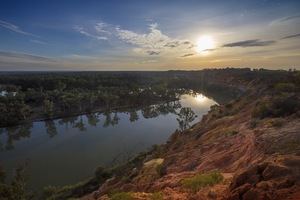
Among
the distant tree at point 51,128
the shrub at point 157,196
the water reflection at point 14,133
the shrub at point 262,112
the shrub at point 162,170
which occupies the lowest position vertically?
the water reflection at point 14,133

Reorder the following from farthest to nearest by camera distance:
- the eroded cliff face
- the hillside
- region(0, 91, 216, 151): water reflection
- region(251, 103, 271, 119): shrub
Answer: region(0, 91, 216, 151): water reflection → region(251, 103, 271, 119): shrub → the hillside → the eroded cliff face

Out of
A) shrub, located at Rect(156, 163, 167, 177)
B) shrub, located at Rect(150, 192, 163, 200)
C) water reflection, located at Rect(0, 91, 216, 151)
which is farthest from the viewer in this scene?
water reflection, located at Rect(0, 91, 216, 151)

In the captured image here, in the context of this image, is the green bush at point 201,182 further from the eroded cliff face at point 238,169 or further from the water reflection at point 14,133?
the water reflection at point 14,133

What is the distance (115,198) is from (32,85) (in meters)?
89.0

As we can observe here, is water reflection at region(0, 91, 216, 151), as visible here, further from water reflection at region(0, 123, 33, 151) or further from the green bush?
the green bush

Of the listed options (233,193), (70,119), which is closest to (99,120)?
(70,119)

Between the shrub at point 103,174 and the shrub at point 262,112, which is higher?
the shrub at point 262,112

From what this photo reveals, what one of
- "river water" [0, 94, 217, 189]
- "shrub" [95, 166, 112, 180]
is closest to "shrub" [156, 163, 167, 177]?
"shrub" [95, 166, 112, 180]

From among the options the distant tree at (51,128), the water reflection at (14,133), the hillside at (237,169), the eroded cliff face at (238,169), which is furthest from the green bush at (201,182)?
the distant tree at (51,128)

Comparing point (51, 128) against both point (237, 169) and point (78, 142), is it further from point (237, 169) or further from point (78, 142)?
point (237, 169)

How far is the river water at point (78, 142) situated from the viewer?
1077 inches

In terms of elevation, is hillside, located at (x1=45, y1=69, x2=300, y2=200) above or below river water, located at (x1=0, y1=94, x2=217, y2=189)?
above

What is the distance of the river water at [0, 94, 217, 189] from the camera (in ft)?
89.7

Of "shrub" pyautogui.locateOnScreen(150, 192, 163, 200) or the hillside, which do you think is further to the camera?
"shrub" pyautogui.locateOnScreen(150, 192, 163, 200)
